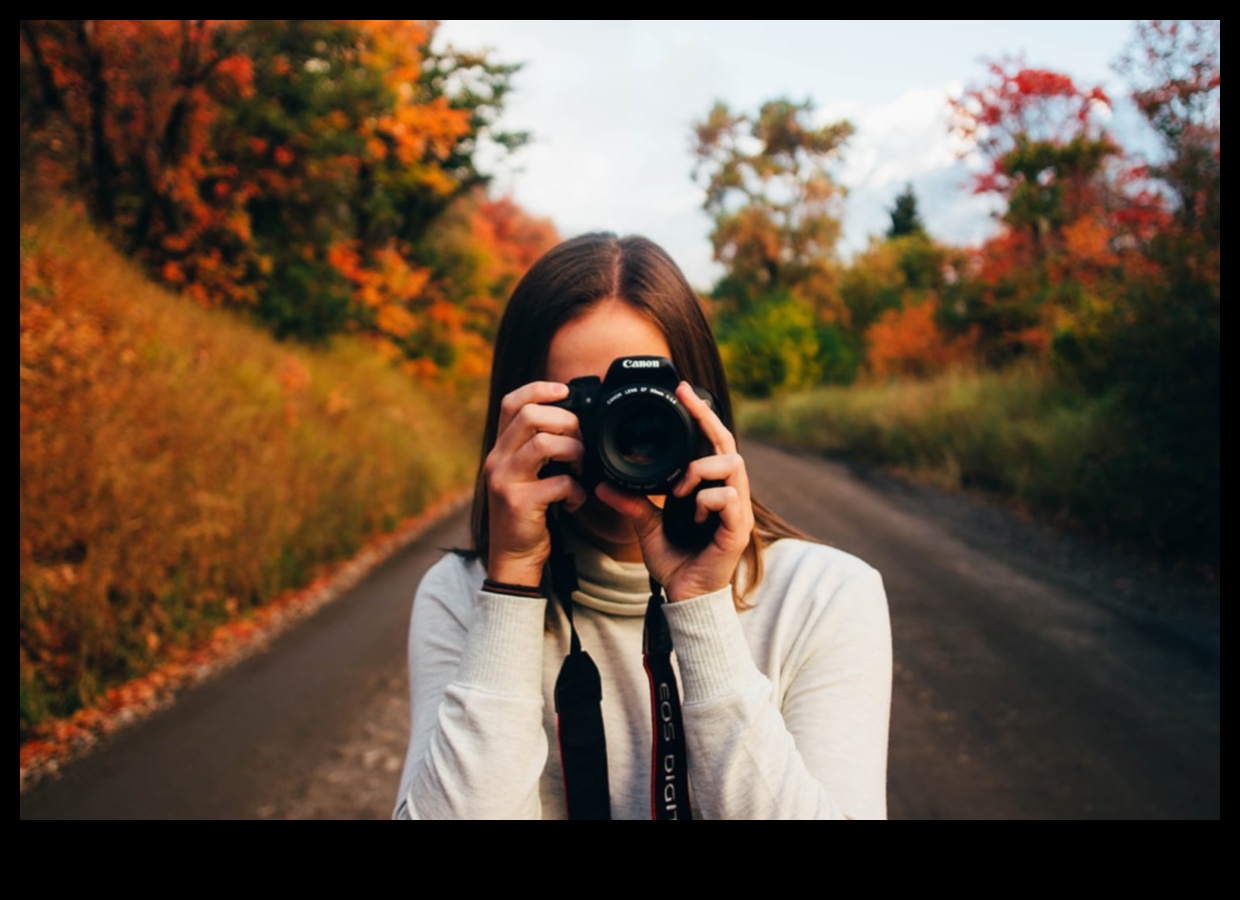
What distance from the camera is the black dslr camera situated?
3.78ft

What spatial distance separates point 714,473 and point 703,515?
64 millimetres

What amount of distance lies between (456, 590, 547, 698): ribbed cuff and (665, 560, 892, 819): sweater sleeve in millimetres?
182

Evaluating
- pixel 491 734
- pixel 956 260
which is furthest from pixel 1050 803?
pixel 956 260

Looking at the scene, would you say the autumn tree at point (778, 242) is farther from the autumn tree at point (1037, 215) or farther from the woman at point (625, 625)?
the woman at point (625, 625)

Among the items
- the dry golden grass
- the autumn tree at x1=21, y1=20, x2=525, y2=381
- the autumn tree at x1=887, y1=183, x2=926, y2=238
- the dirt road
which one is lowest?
the dirt road

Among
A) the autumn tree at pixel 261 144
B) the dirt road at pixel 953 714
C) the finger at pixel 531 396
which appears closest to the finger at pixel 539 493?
the finger at pixel 531 396

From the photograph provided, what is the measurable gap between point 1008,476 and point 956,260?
8.92m

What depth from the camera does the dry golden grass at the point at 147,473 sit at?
13.5ft

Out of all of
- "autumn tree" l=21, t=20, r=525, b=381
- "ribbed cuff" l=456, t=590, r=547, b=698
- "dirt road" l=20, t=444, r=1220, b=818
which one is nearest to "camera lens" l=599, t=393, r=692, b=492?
"ribbed cuff" l=456, t=590, r=547, b=698

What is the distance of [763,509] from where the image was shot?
4.49ft

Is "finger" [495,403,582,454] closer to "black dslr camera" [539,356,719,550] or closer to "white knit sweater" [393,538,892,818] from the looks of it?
"black dslr camera" [539,356,719,550]

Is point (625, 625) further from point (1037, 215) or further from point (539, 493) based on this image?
point (1037, 215)

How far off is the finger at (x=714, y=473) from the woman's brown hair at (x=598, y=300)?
145mm

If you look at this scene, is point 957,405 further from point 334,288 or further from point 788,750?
point 788,750
